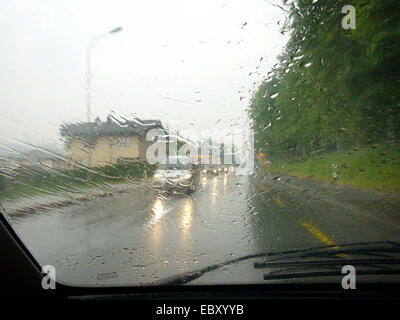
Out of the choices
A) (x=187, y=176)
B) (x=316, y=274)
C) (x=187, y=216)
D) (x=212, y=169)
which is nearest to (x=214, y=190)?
(x=212, y=169)

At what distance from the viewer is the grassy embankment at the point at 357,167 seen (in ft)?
25.6

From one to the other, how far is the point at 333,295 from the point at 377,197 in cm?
736

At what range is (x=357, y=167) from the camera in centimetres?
790

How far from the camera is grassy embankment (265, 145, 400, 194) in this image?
781 centimetres

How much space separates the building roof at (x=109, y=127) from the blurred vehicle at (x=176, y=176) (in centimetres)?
145

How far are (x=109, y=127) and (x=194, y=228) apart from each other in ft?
7.80

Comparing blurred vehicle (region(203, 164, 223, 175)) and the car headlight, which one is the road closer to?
blurred vehicle (region(203, 164, 223, 175))

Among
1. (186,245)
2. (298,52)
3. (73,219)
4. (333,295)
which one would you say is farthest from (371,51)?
(73,219)

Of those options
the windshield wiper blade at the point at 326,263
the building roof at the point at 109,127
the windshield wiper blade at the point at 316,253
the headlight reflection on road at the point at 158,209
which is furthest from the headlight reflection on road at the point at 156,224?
the windshield wiper blade at the point at 326,263

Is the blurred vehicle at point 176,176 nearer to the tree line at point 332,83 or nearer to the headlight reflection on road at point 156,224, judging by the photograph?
the headlight reflection on road at point 156,224

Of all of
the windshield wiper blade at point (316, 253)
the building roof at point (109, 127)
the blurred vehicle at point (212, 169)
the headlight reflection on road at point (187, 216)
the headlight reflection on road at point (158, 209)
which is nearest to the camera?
the windshield wiper blade at point (316, 253)

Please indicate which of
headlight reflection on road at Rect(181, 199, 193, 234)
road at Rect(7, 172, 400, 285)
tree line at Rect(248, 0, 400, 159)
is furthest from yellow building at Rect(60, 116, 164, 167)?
tree line at Rect(248, 0, 400, 159)

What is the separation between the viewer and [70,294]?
3176mm

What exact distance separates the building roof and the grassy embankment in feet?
13.5
